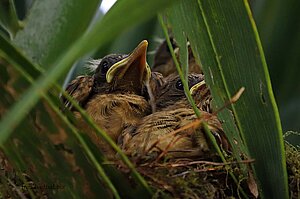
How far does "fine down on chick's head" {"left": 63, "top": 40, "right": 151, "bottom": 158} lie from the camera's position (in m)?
1.78

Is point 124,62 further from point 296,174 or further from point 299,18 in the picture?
point 296,174

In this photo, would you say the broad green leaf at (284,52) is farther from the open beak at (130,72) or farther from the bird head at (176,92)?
the open beak at (130,72)

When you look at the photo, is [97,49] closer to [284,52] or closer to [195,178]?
[195,178]

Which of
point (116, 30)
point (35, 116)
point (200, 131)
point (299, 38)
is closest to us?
point (116, 30)

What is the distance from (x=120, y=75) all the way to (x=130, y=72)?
3cm

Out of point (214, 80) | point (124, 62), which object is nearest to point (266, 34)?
point (124, 62)

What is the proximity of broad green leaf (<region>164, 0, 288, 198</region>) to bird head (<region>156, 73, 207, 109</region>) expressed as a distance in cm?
73

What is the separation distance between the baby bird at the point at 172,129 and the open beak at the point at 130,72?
0.09 meters

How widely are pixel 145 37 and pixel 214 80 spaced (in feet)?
4.47

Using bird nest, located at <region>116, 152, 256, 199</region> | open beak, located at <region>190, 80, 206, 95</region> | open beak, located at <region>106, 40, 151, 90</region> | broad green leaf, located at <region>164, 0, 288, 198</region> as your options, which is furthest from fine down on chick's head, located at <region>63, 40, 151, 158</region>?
broad green leaf, located at <region>164, 0, 288, 198</region>

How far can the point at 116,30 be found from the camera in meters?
0.70

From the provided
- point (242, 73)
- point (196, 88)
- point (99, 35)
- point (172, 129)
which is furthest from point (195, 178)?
point (196, 88)

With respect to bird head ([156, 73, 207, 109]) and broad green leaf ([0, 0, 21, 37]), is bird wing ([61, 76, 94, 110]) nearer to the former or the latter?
bird head ([156, 73, 207, 109])

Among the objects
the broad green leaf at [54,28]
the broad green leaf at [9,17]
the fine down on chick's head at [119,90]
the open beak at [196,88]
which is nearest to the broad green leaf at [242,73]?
the broad green leaf at [54,28]
